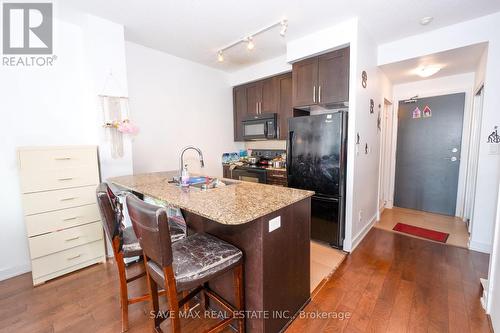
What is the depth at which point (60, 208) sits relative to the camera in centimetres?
215

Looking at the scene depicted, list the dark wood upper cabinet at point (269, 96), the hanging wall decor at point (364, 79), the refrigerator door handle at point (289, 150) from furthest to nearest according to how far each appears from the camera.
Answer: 1. the dark wood upper cabinet at point (269, 96)
2. the refrigerator door handle at point (289, 150)
3. the hanging wall decor at point (364, 79)

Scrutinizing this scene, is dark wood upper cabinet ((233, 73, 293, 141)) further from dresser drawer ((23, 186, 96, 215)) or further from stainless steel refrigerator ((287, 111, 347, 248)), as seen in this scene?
dresser drawer ((23, 186, 96, 215))

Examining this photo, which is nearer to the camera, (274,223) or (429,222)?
(274,223)

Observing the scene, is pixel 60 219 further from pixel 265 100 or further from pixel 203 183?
pixel 265 100

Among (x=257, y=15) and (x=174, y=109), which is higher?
(x=257, y=15)

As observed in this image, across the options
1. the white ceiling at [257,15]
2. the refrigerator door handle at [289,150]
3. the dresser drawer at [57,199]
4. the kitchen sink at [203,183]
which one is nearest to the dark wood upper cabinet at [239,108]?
the white ceiling at [257,15]

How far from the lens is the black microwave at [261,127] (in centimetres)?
371

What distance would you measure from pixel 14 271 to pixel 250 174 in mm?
2993

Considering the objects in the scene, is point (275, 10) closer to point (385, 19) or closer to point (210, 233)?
point (385, 19)

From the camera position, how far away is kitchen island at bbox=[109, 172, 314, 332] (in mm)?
1298

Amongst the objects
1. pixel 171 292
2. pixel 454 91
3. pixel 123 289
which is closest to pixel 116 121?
pixel 123 289

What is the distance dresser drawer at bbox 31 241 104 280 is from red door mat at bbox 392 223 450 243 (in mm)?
3937

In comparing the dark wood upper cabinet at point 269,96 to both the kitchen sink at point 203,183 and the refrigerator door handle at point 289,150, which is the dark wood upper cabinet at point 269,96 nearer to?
the refrigerator door handle at point 289,150

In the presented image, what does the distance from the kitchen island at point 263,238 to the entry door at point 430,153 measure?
3.44 m
